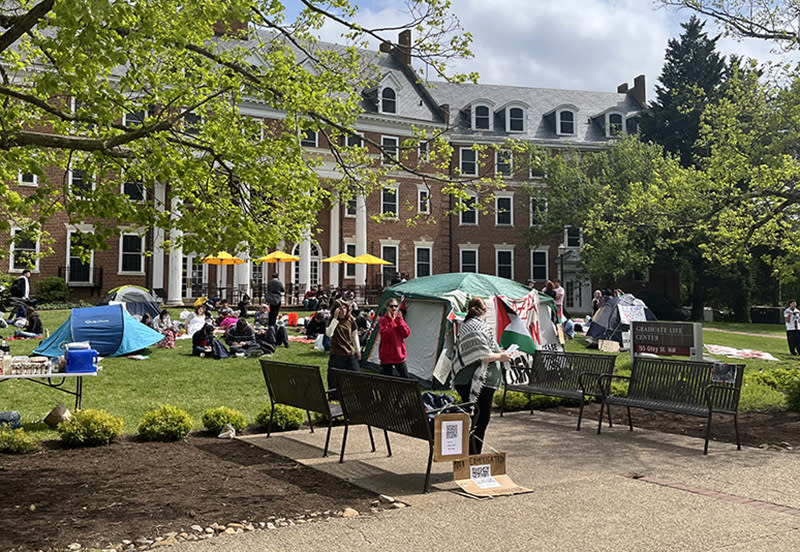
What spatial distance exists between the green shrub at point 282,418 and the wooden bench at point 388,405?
1.76 metres

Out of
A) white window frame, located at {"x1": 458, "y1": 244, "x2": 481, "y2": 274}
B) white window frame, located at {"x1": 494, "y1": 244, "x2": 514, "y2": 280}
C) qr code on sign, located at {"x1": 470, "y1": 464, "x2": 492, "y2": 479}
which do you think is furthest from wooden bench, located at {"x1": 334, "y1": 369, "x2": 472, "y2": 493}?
white window frame, located at {"x1": 494, "y1": 244, "x2": 514, "y2": 280}

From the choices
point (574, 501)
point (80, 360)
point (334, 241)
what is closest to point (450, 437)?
point (574, 501)

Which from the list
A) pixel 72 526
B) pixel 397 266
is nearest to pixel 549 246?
pixel 397 266

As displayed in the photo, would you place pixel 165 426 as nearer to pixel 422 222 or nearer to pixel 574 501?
A: pixel 574 501

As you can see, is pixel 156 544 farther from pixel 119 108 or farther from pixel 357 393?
pixel 119 108

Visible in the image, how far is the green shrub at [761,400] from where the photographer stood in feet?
38.5

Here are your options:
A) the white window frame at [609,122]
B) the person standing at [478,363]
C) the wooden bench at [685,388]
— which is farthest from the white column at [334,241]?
the person standing at [478,363]

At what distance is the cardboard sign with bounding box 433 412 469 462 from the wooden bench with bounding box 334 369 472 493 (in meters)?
A: 0.10

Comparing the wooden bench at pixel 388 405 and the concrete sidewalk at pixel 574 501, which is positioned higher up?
the wooden bench at pixel 388 405

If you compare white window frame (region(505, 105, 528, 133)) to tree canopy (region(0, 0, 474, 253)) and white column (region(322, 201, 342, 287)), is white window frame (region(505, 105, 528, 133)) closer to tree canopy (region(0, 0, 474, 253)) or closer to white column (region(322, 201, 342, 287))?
white column (region(322, 201, 342, 287))

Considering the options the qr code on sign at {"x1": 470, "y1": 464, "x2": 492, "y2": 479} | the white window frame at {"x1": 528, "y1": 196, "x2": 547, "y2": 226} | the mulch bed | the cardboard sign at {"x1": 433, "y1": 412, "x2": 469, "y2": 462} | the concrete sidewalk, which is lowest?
the concrete sidewalk

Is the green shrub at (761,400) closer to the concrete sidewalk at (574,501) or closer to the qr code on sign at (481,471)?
the concrete sidewalk at (574,501)

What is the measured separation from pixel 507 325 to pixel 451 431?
9.93 metres

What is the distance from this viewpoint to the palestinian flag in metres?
16.1
